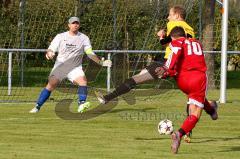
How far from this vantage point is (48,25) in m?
29.9

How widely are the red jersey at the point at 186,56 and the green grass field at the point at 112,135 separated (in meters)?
1.14

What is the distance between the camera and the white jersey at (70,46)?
19.2 meters

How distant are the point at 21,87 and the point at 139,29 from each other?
4.81m

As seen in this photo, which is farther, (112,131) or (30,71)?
(30,71)

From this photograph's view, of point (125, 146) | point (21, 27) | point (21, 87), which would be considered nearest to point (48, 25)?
point (21, 27)

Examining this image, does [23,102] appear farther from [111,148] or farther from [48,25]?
[111,148]

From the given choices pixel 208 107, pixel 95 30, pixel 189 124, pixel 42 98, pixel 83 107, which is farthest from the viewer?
pixel 95 30

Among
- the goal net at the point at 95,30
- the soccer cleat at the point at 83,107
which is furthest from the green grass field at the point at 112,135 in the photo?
the goal net at the point at 95,30

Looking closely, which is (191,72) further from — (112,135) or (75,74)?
(75,74)

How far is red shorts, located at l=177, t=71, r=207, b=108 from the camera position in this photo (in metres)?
12.3

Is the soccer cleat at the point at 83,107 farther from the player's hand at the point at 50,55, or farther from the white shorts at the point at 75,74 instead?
the player's hand at the point at 50,55

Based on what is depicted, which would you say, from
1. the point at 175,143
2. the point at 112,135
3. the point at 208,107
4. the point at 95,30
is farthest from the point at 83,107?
the point at 95,30

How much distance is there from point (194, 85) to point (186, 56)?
1.39 ft

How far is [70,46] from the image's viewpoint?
19.2 meters
